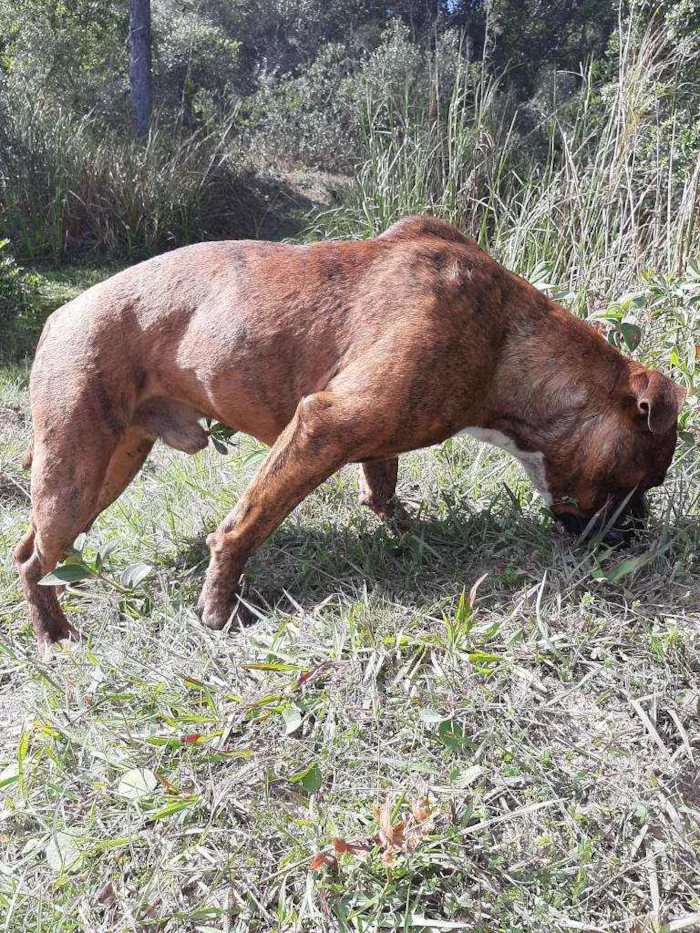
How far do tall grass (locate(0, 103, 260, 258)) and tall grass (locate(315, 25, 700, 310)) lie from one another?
3782 mm

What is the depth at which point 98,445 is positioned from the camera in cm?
326

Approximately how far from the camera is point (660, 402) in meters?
3.00

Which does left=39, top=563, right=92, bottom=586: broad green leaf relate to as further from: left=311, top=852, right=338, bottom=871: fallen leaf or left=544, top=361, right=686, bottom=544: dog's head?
left=544, top=361, right=686, bottom=544: dog's head

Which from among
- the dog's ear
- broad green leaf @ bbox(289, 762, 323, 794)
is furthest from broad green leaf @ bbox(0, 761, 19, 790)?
the dog's ear

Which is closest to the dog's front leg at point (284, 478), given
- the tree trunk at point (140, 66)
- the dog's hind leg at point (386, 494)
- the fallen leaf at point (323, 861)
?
the dog's hind leg at point (386, 494)

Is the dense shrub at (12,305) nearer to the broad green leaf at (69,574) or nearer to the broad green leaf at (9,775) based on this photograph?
the broad green leaf at (69,574)

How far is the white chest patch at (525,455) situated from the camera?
11.1 feet

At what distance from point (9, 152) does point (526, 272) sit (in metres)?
6.79

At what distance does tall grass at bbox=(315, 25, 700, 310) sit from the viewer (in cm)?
505

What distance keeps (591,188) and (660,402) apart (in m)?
2.82

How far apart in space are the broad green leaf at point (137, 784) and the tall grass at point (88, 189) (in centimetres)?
801

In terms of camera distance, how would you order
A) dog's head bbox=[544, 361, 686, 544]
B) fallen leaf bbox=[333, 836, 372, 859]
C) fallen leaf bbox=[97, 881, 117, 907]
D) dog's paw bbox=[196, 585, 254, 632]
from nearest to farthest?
fallen leaf bbox=[333, 836, 372, 859]
fallen leaf bbox=[97, 881, 117, 907]
dog's head bbox=[544, 361, 686, 544]
dog's paw bbox=[196, 585, 254, 632]

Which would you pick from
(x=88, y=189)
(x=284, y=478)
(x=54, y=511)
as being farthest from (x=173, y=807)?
(x=88, y=189)

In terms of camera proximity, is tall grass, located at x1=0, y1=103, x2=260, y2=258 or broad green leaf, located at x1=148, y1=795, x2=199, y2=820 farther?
tall grass, located at x1=0, y1=103, x2=260, y2=258
